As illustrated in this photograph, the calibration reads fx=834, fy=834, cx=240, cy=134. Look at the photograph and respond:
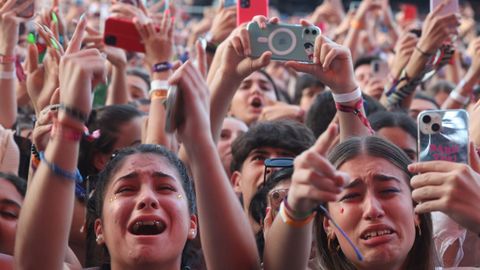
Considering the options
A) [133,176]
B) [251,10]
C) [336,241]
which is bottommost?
[336,241]

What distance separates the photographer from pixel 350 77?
2676 mm

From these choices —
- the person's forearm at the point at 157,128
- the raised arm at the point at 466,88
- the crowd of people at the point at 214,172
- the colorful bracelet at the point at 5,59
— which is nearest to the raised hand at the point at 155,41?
the crowd of people at the point at 214,172

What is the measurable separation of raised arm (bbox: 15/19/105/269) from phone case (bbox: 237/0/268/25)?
0.94 metres

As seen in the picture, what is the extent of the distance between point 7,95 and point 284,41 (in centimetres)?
156

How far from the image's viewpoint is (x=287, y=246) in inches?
79.4

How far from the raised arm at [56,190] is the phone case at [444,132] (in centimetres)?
83

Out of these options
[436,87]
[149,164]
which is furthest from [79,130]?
[436,87]

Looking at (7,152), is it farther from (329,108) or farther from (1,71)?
(329,108)

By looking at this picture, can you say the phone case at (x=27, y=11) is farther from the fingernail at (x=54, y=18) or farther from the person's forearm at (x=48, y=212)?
the person's forearm at (x=48, y=212)

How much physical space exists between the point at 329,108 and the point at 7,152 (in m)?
1.50

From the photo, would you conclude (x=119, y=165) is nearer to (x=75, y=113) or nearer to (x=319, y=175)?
(x=75, y=113)

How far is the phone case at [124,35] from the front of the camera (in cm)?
346

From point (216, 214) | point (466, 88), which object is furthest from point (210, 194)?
point (466, 88)

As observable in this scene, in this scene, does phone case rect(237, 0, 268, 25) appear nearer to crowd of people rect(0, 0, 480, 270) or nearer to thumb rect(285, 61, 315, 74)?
crowd of people rect(0, 0, 480, 270)
